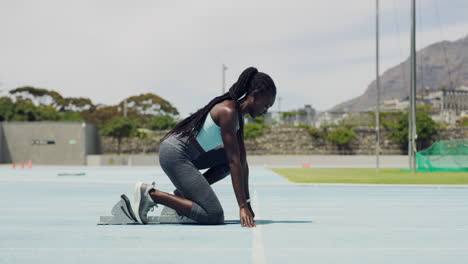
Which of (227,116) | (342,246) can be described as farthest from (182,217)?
(342,246)

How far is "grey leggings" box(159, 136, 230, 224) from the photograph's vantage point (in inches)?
232

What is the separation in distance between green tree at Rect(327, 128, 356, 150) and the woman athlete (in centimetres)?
5153

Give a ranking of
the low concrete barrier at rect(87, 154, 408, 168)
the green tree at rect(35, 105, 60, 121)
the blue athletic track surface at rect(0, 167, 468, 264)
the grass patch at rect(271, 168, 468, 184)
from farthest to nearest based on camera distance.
A: the green tree at rect(35, 105, 60, 121)
the low concrete barrier at rect(87, 154, 408, 168)
the grass patch at rect(271, 168, 468, 184)
the blue athletic track surface at rect(0, 167, 468, 264)

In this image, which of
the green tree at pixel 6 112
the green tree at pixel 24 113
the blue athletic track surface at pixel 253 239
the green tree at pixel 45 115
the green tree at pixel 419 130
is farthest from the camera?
the green tree at pixel 45 115

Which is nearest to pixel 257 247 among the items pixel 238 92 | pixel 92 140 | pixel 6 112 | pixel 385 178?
pixel 238 92

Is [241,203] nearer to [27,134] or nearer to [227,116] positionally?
[227,116]

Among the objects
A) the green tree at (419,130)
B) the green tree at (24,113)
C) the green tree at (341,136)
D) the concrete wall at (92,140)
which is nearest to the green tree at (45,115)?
the green tree at (24,113)

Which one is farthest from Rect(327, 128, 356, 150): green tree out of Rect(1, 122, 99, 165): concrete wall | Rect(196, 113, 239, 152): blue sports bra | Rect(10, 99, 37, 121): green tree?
Rect(196, 113, 239, 152): blue sports bra

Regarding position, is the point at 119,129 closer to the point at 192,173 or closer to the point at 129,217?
the point at 129,217

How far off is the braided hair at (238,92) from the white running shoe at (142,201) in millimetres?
638

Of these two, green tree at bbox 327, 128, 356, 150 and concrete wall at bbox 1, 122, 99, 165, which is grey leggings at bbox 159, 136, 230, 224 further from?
green tree at bbox 327, 128, 356, 150

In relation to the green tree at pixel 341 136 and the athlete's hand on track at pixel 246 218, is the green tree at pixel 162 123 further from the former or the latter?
the athlete's hand on track at pixel 246 218

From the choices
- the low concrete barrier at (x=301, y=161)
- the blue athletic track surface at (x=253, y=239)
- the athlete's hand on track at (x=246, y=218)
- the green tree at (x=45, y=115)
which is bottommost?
the low concrete barrier at (x=301, y=161)

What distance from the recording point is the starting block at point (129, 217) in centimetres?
611
